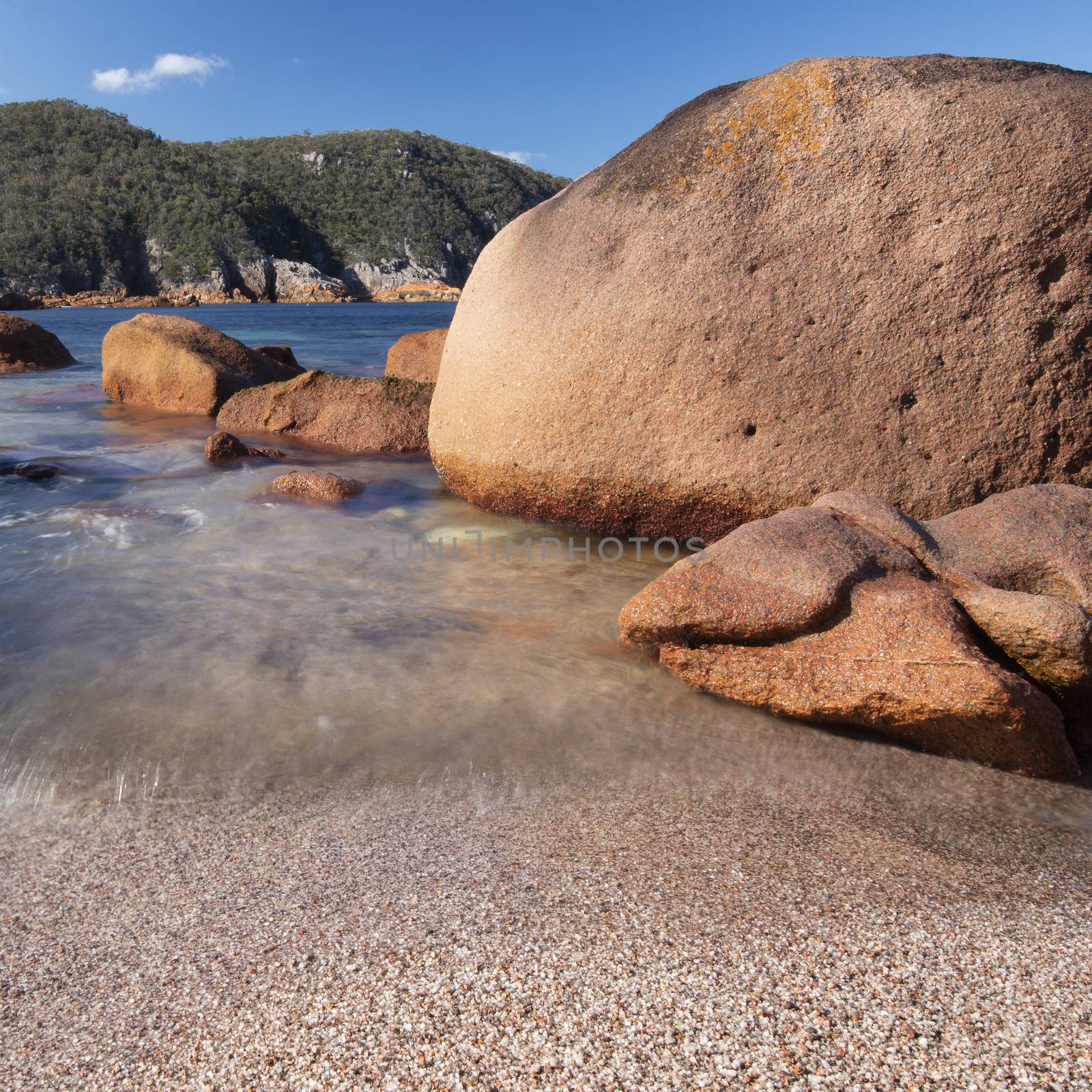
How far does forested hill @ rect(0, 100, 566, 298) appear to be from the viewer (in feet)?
173

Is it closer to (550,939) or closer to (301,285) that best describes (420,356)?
(550,939)

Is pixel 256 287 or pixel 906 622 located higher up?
pixel 256 287

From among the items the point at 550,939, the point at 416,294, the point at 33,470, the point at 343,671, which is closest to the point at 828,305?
the point at 343,671

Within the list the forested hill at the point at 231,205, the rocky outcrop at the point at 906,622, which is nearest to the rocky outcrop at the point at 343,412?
the rocky outcrop at the point at 906,622

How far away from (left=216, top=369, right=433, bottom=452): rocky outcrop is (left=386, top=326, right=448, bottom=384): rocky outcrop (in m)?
1.08

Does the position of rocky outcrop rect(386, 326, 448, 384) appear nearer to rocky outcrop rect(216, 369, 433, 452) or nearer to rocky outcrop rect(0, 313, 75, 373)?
rocky outcrop rect(216, 369, 433, 452)

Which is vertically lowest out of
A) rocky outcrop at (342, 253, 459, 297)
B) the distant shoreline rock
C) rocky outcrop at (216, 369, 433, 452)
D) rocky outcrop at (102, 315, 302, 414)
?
rocky outcrop at (216, 369, 433, 452)

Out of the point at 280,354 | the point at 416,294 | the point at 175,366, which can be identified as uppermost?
the point at 416,294

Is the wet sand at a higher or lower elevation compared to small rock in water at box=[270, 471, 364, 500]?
lower

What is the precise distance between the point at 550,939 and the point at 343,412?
18.2ft

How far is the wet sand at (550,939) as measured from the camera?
46.6 inches

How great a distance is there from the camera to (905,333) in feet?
10.3

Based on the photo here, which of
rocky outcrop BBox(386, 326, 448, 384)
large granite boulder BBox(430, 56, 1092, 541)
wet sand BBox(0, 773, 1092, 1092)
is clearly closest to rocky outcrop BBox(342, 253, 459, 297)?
rocky outcrop BBox(386, 326, 448, 384)

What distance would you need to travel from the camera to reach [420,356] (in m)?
7.79
